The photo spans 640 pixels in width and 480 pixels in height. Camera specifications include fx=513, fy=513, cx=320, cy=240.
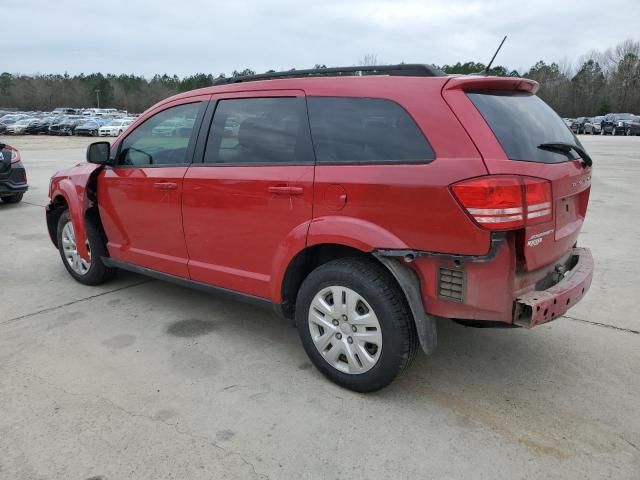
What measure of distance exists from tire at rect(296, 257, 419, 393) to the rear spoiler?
1056 millimetres

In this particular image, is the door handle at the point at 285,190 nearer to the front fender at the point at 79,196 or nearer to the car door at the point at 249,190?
the car door at the point at 249,190

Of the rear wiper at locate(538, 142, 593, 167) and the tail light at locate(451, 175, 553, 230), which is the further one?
the rear wiper at locate(538, 142, 593, 167)

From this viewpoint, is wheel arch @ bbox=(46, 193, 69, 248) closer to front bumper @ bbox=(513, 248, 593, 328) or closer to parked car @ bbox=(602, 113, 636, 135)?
front bumper @ bbox=(513, 248, 593, 328)

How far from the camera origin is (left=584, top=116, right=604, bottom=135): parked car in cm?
4521

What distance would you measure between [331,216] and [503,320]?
3.50ft

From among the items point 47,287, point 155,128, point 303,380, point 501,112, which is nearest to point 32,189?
point 47,287

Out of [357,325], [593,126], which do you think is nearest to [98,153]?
[357,325]

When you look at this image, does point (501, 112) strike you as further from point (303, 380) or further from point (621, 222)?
point (621, 222)

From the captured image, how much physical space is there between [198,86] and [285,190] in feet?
339

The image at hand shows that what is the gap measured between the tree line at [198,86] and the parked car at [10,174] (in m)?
48.9

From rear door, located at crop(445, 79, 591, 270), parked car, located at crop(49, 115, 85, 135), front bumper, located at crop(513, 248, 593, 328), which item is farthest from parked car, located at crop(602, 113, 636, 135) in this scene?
front bumper, located at crop(513, 248, 593, 328)

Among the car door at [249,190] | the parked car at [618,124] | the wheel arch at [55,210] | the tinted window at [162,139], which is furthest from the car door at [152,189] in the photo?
the parked car at [618,124]

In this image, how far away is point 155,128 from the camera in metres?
4.12

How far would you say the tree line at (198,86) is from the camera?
75438 mm
